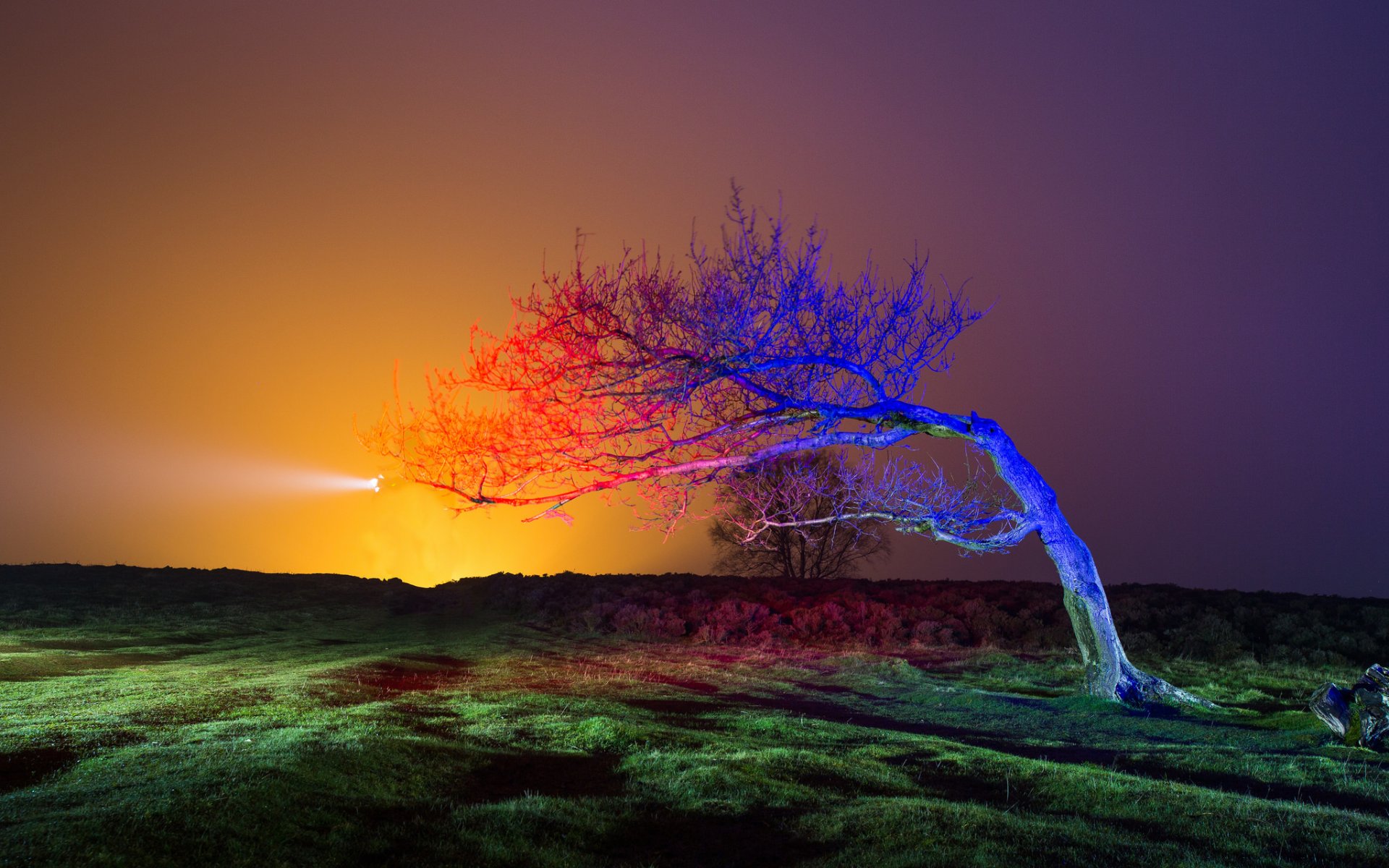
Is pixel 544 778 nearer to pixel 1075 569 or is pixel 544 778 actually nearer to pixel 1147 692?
pixel 1075 569

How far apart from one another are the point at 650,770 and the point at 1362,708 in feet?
28.5

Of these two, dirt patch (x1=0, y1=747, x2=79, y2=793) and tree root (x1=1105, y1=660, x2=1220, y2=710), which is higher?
tree root (x1=1105, y1=660, x2=1220, y2=710)

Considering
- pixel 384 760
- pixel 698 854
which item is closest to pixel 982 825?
pixel 698 854

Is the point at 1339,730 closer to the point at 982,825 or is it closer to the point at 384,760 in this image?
the point at 982,825

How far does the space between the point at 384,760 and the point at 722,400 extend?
7.73 metres

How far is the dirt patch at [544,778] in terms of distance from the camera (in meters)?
7.95

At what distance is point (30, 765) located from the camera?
311 inches

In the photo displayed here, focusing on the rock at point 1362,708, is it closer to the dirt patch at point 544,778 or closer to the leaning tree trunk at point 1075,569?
the leaning tree trunk at point 1075,569

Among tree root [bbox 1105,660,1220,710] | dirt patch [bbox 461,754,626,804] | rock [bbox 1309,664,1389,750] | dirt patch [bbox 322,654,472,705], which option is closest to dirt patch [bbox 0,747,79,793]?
dirt patch [bbox 461,754,626,804]

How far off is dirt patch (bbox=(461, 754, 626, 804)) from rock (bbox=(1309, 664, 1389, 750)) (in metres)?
8.85

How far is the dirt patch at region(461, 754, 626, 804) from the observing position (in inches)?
313

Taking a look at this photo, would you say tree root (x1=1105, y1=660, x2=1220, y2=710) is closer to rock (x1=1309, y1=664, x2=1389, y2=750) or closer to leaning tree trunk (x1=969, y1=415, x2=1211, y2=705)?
leaning tree trunk (x1=969, y1=415, x2=1211, y2=705)

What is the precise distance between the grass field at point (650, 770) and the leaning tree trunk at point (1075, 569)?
0.73 metres

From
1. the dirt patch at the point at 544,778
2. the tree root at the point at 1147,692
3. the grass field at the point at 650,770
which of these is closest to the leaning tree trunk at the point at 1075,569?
the tree root at the point at 1147,692
